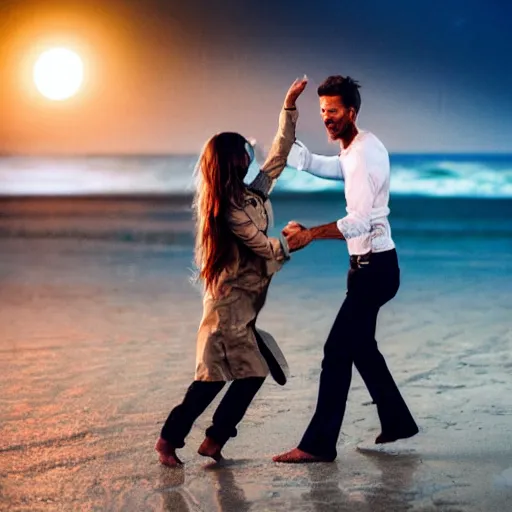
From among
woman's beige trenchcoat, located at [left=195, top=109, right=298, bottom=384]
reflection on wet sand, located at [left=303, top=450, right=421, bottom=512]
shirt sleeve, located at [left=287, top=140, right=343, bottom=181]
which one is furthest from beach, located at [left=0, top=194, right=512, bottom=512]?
shirt sleeve, located at [left=287, top=140, right=343, bottom=181]

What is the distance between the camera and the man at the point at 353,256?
4.21 meters

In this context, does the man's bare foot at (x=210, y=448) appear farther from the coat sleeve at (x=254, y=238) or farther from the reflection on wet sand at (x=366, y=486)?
the coat sleeve at (x=254, y=238)

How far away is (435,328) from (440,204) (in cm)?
2359

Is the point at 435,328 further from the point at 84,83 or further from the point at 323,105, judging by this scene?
the point at 84,83

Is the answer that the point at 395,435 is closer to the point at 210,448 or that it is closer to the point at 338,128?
the point at 210,448

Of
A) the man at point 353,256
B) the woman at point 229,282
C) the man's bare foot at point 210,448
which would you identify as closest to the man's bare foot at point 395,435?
the man at point 353,256

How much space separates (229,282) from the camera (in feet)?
13.9

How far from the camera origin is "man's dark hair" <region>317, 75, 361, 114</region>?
4.26 m

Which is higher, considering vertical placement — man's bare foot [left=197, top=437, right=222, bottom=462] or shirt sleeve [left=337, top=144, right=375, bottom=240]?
shirt sleeve [left=337, top=144, right=375, bottom=240]

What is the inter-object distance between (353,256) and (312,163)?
42cm

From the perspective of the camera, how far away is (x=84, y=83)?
A: 25.2 m

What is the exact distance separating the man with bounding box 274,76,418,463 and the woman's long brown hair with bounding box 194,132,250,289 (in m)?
0.24

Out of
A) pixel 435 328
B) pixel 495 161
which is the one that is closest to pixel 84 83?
pixel 495 161

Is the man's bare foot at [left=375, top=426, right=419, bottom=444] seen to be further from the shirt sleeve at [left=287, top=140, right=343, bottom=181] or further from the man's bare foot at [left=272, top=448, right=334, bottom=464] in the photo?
the shirt sleeve at [left=287, top=140, right=343, bottom=181]
